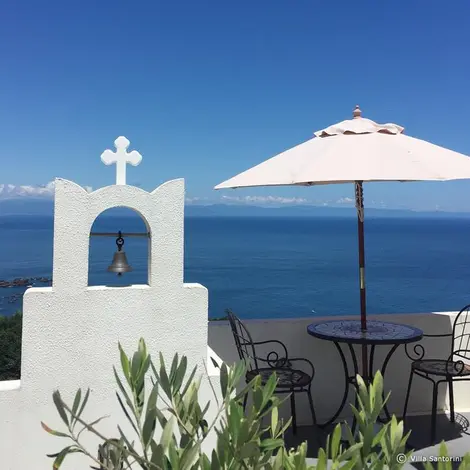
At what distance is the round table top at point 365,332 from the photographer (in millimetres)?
3641

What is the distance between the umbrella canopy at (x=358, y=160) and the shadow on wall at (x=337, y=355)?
1.31 m

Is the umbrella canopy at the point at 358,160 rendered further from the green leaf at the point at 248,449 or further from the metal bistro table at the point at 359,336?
the green leaf at the point at 248,449

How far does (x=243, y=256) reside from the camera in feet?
218

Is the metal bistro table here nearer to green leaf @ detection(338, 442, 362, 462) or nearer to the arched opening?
the arched opening

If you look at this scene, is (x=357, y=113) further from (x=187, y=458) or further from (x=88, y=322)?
(x=187, y=458)

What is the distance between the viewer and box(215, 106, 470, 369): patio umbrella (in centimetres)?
319

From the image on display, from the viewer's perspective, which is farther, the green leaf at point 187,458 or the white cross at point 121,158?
the white cross at point 121,158

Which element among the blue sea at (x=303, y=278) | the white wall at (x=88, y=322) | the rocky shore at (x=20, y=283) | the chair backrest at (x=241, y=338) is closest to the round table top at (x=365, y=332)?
the chair backrest at (x=241, y=338)

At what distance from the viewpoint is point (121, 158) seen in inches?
111

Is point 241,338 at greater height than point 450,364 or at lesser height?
greater

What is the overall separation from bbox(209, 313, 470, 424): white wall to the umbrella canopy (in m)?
1.30

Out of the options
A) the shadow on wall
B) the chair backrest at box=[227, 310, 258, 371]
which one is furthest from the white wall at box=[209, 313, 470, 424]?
the chair backrest at box=[227, 310, 258, 371]

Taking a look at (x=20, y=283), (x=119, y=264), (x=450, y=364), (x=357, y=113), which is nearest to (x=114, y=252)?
(x=119, y=264)

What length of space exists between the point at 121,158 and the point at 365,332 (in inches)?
92.5
